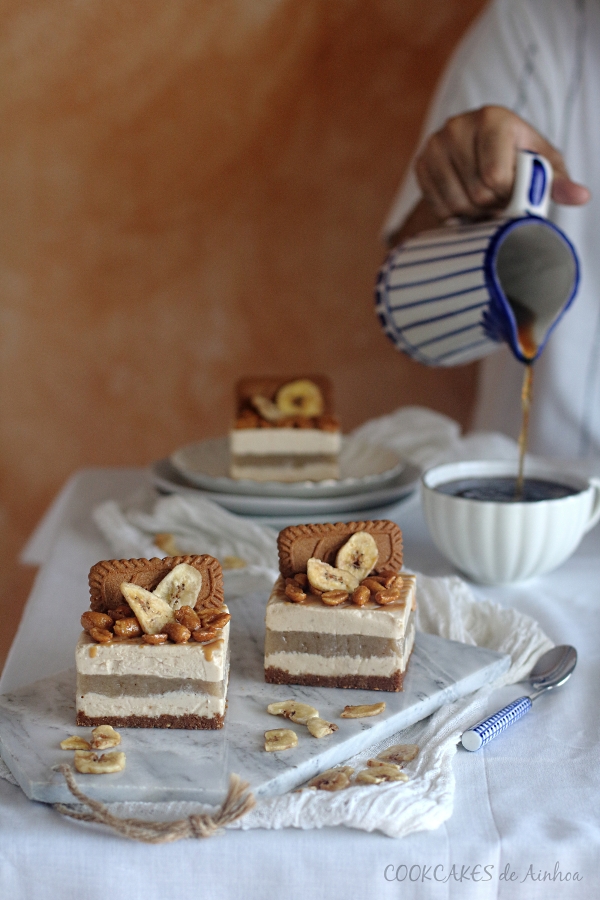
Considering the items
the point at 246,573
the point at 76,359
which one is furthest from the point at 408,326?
the point at 76,359

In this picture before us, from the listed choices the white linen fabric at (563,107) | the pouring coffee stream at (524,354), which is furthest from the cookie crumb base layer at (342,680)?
the white linen fabric at (563,107)

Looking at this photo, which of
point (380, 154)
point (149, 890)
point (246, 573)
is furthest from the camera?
point (380, 154)

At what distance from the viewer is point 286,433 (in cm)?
158

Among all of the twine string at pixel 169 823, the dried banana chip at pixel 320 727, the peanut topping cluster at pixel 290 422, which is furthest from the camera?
the peanut topping cluster at pixel 290 422

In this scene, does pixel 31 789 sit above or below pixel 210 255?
below

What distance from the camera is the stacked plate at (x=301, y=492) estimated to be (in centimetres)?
140

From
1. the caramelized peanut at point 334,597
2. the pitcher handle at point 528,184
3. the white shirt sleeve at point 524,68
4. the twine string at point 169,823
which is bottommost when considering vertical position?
the twine string at point 169,823

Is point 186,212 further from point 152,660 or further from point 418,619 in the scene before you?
point 152,660

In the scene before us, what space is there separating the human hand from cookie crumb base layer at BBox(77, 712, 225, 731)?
87 centimetres

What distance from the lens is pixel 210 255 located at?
3.01 metres

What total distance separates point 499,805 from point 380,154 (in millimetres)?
2434

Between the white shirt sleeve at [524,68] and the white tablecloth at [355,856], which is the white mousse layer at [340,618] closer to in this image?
the white tablecloth at [355,856]

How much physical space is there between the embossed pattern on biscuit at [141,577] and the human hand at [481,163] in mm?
752

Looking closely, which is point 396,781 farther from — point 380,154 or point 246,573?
point 380,154
